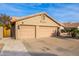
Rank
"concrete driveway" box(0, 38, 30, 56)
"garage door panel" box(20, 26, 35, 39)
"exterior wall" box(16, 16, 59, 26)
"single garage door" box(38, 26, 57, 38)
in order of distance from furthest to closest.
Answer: "exterior wall" box(16, 16, 59, 26)
"single garage door" box(38, 26, 57, 38)
"garage door panel" box(20, 26, 35, 39)
"concrete driveway" box(0, 38, 30, 56)

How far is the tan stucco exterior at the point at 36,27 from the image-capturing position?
70.2ft

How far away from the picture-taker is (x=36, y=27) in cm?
2234

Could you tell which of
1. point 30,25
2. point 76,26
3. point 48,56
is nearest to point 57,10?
point 30,25

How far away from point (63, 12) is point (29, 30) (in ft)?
14.0

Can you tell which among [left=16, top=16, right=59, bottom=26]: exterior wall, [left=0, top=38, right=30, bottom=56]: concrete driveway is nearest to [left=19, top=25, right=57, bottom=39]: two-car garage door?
[left=16, top=16, right=59, bottom=26]: exterior wall

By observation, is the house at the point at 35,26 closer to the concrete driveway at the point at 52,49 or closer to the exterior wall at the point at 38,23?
the exterior wall at the point at 38,23

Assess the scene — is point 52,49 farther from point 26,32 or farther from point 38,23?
point 38,23

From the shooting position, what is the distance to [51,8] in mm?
20062

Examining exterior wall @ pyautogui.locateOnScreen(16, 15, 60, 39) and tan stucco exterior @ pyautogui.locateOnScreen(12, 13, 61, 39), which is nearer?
tan stucco exterior @ pyautogui.locateOnScreen(12, 13, 61, 39)

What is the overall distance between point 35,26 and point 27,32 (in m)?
1.64

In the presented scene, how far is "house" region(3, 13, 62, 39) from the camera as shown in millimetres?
21422

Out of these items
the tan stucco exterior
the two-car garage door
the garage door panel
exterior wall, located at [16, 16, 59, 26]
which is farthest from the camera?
exterior wall, located at [16, 16, 59, 26]

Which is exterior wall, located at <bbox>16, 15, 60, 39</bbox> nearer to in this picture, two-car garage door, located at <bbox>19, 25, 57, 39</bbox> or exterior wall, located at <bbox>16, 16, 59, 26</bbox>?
exterior wall, located at <bbox>16, 16, 59, 26</bbox>

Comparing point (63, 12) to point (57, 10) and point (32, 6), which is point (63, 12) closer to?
point (57, 10)
